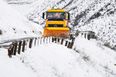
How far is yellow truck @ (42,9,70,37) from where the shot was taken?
25.1 meters

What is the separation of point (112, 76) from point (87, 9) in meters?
40.1

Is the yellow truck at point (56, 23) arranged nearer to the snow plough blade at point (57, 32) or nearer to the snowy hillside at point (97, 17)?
the snow plough blade at point (57, 32)

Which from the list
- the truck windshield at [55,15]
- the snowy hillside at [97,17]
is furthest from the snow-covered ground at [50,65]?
the snowy hillside at [97,17]

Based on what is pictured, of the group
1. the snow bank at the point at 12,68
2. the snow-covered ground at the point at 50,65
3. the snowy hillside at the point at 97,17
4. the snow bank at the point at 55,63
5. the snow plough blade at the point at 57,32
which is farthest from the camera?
the snowy hillside at the point at 97,17

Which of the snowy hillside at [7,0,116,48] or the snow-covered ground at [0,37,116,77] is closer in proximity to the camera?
the snow-covered ground at [0,37,116,77]

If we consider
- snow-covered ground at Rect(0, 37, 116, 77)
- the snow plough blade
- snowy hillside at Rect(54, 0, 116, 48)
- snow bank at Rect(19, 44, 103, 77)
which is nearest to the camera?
snow-covered ground at Rect(0, 37, 116, 77)

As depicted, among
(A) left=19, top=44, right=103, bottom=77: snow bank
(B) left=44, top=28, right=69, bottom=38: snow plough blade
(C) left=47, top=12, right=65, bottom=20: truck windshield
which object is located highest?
(C) left=47, top=12, right=65, bottom=20: truck windshield

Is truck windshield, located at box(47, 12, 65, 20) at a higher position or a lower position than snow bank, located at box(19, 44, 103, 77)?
higher

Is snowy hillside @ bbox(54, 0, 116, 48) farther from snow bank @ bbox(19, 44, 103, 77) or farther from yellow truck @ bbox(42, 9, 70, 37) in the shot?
snow bank @ bbox(19, 44, 103, 77)

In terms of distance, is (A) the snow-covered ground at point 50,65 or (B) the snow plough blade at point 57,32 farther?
(B) the snow plough blade at point 57,32

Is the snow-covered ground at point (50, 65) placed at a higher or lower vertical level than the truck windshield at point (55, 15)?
lower

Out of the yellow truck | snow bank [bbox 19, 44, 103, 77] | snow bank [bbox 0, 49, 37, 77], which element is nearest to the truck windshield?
the yellow truck

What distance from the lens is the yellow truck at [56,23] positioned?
82.4 feet

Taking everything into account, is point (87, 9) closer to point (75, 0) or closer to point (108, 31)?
point (75, 0)
